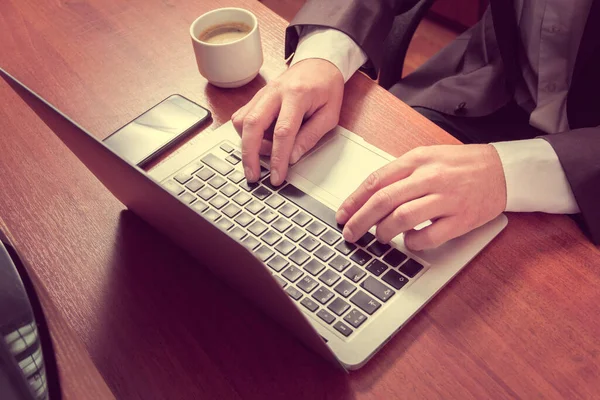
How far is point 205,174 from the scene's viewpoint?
712 millimetres

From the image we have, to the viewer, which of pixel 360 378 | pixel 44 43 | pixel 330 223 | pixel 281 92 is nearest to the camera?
pixel 360 378

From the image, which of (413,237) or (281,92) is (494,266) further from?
(281,92)

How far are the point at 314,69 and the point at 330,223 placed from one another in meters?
0.27

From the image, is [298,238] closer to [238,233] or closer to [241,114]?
[238,233]

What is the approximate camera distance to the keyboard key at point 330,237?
2.05 ft

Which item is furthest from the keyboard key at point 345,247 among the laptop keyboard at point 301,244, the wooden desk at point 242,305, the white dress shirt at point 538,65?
the white dress shirt at point 538,65

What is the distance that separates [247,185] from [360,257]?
7.2 inches

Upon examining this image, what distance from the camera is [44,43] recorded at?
940 millimetres

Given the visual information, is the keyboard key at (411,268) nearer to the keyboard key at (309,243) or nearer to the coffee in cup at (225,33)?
the keyboard key at (309,243)

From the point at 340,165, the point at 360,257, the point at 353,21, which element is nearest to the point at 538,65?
the point at 353,21

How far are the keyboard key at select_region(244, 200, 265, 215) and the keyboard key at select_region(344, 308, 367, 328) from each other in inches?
7.1

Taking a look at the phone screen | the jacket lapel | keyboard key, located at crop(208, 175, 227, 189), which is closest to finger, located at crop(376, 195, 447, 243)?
keyboard key, located at crop(208, 175, 227, 189)

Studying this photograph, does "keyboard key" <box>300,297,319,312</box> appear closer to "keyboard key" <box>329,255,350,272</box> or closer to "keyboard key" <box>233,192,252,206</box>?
"keyboard key" <box>329,255,350,272</box>

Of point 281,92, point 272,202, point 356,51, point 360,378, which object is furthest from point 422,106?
point 360,378
